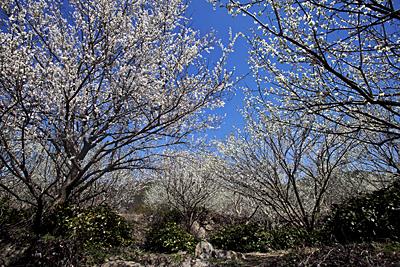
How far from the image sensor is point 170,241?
24.8ft

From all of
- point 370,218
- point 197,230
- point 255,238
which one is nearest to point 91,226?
point 255,238

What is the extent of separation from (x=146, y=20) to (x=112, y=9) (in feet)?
2.43

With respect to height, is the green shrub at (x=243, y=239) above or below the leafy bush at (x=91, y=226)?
below

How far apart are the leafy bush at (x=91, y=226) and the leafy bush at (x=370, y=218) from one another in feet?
16.7

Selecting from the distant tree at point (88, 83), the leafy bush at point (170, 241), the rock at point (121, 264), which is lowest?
the rock at point (121, 264)

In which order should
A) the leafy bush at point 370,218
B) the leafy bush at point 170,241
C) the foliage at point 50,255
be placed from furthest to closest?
the leafy bush at point 170,241
the leafy bush at point 370,218
the foliage at point 50,255

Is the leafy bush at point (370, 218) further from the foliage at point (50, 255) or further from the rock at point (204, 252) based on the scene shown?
the foliage at point (50, 255)

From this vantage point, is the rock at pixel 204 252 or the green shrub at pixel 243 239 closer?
the rock at pixel 204 252

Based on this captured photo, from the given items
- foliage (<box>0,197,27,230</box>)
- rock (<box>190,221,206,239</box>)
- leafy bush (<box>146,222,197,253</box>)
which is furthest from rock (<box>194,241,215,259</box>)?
rock (<box>190,221,206,239</box>)

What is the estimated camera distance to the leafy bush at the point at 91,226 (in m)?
6.32

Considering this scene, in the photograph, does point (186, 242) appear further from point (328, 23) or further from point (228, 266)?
point (328, 23)

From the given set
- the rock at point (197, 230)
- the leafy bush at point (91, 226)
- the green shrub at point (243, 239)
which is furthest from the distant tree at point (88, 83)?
the rock at point (197, 230)

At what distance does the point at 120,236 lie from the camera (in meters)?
7.39

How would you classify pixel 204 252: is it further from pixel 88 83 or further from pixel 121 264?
pixel 88 83
